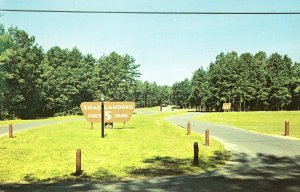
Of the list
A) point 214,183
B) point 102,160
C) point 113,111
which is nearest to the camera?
point 214,183

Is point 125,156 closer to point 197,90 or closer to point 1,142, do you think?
point 1,142

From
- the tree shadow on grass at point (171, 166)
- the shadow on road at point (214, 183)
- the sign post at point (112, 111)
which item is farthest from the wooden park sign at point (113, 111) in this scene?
the shadow on road at point (214, 183)

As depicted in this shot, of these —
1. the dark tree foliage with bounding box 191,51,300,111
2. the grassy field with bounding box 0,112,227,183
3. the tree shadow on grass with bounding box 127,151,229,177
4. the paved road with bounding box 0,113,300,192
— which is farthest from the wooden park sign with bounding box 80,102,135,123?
the dark tree foliage with bounding box 191,51,300,111

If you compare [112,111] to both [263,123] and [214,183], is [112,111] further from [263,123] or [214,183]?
[263,123]

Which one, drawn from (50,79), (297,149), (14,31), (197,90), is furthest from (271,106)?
(297,149)

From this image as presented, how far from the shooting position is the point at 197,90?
4958 inches

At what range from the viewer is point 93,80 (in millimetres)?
82938

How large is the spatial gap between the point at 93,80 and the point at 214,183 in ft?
245

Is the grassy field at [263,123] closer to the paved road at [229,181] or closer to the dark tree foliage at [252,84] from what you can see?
the paved road at [229,181]

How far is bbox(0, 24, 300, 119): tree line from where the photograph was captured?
5719 cm

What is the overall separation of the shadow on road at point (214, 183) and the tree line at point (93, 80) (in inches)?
1731

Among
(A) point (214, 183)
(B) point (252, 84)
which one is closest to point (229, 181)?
(A) point (214, 183)

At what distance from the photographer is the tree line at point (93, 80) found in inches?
2251

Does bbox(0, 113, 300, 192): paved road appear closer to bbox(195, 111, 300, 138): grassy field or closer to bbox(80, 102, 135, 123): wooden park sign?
bbox(195, 111, 300, 138): grassy field
